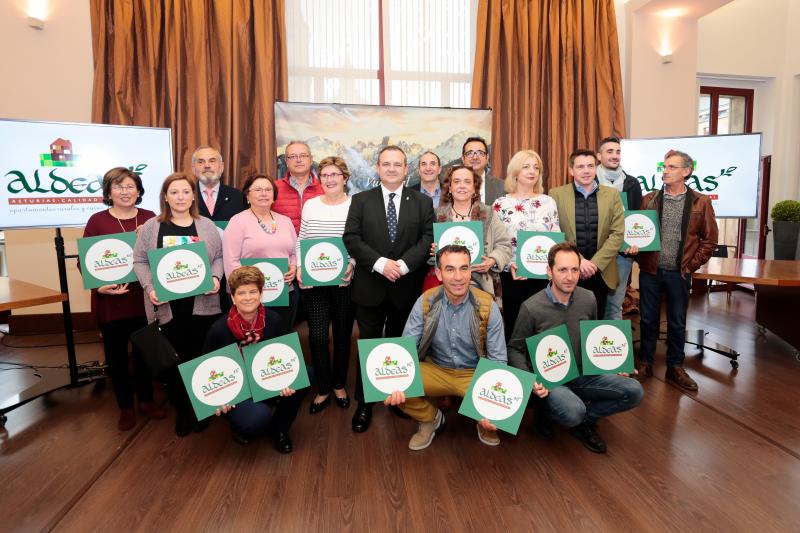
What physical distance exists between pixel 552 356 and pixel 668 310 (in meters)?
1.46

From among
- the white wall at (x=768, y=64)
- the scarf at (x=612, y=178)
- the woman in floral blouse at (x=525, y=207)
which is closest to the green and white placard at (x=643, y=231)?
the scarf at (x=612, y=178)

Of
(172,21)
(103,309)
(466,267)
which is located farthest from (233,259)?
(172,21)

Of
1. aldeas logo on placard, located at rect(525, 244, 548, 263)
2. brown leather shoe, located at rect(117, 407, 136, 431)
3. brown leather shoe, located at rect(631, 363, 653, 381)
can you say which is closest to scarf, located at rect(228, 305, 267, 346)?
brown leather shoe, located at rect(117, 407, 136, 431)

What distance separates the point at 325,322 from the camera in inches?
112

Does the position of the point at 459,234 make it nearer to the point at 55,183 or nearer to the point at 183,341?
the point at 183,341

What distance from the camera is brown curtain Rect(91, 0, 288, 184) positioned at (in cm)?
443

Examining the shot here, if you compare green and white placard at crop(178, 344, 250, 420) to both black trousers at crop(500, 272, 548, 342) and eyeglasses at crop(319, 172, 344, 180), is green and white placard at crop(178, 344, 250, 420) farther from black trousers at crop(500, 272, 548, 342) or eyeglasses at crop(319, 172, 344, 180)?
black trousers at crop(500, 272, 548, 342)

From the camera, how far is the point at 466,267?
231cm

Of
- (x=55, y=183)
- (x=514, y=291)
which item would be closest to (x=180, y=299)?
(x=55, y=183)

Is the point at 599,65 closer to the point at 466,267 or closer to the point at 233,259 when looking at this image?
the point at 466,267

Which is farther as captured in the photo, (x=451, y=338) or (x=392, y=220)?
(x=392, y=220)

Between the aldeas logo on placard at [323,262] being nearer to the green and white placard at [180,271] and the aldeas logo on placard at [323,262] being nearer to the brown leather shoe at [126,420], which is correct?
the green and white placard at [180,271]

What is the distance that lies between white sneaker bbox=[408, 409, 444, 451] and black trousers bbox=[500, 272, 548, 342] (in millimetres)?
877

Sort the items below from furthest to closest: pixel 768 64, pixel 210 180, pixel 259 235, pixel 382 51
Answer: pixel 768 64
pixel 382 51
pixel 210 180
pixel 259 235
